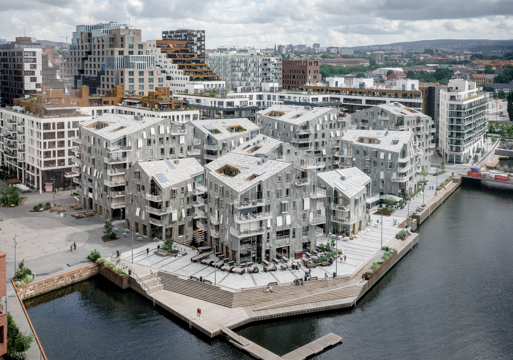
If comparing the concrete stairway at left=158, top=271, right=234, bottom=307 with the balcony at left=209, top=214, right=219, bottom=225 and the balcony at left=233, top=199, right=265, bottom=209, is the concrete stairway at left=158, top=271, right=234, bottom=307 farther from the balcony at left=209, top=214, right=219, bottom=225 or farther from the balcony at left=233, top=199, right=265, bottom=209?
the balcony at left=233, top=199, right=265, bottom=209

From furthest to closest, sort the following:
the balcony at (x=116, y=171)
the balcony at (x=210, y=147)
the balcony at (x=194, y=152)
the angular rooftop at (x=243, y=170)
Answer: the balcony at (x=210, y=147) → the balcony at (x=194, y=152) → the balcony at (x=116, y=171) → the angular rooftop at (x=243, y=170)

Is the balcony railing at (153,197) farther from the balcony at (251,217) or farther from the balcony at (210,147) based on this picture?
the balcony at (210,147)

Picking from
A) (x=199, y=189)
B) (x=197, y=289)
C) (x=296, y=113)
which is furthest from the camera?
(x=296, y=113)

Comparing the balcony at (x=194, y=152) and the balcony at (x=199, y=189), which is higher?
the balcony at (x=194, y=152)

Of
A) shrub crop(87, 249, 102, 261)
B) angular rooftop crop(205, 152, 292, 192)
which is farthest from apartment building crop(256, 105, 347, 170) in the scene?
shrub crop(87, 249, 102, 261)

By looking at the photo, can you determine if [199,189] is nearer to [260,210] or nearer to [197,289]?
[260,210]

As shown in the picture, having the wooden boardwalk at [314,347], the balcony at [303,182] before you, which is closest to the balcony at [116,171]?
the balcony at [303,182]

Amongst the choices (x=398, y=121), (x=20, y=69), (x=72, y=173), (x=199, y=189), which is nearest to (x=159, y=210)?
(x=199, y=189)
